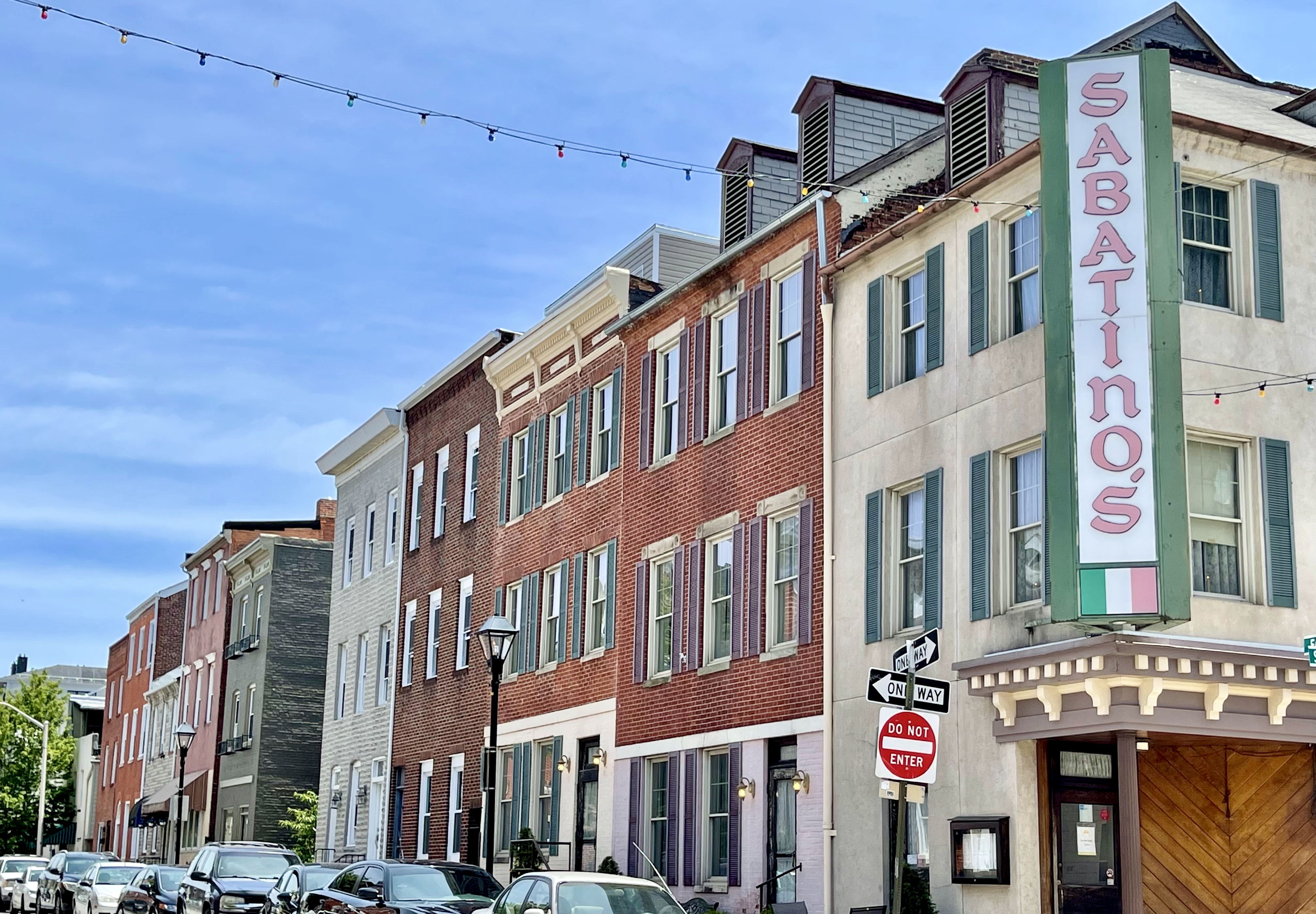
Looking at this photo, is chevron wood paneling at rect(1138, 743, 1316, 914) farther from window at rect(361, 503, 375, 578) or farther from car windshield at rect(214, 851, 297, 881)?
window at rect(361, 503, 375, 578)

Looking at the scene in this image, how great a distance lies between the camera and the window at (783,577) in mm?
22531

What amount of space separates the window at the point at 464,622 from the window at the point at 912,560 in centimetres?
1504

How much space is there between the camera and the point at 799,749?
21766mm

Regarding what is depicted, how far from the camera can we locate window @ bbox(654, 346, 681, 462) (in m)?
26.7

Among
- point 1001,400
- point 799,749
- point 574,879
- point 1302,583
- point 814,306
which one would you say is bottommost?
point 574,879

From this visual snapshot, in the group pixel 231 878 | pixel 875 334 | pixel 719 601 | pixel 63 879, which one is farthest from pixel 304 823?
pixel 875 334

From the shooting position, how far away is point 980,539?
18.7 m

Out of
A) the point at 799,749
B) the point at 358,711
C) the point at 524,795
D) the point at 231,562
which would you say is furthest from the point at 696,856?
the point at 231,562

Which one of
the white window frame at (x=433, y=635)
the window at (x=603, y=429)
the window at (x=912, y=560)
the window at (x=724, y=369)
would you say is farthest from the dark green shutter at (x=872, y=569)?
the white window frame at (x=433, y=635)

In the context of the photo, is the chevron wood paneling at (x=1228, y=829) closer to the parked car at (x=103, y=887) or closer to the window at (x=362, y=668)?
the parked car at (x=103, y=887)

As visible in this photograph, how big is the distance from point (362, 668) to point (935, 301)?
23.6m

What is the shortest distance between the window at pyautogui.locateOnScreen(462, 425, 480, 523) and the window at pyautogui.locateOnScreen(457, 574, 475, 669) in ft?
4.52

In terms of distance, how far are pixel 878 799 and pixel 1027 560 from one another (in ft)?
12.0

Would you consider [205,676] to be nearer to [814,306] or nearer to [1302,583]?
[814,306]
